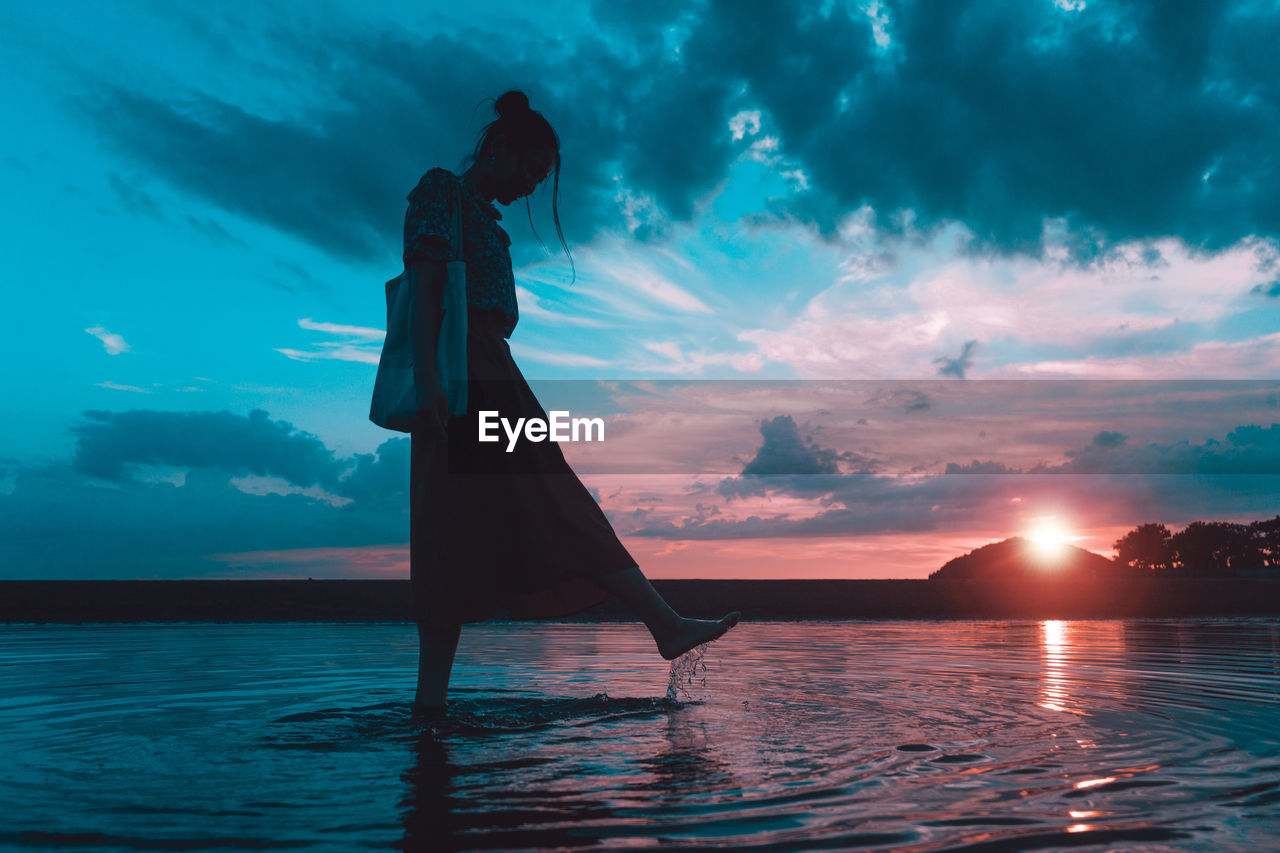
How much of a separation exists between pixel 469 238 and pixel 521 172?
400 millimetres

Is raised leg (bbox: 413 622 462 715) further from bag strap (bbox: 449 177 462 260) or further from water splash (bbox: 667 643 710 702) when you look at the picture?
bag strap (bbox: 449 177 462 260)

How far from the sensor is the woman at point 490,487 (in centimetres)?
335

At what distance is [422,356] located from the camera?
3.14m

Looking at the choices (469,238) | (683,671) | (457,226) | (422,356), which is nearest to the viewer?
(422,356)

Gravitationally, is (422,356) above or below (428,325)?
below

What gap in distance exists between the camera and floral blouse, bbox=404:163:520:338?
3.22 m

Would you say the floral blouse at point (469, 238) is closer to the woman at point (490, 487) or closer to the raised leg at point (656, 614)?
the woman at point (490, 487)

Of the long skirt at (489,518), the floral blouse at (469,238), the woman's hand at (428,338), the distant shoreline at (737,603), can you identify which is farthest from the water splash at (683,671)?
the distant shoreline at (737,603)

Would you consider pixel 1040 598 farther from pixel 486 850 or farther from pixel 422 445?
pixel 486 850

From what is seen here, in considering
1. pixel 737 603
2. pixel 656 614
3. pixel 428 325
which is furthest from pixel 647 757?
pixel 737 603

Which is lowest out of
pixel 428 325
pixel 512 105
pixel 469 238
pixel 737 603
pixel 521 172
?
pixel 737 603

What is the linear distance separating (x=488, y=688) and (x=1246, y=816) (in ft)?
10.7

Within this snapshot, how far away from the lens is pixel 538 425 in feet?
11.8

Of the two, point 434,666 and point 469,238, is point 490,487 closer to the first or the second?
point 434,666
